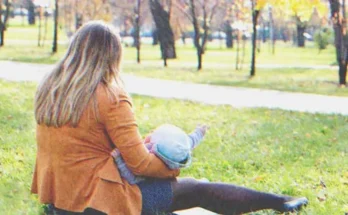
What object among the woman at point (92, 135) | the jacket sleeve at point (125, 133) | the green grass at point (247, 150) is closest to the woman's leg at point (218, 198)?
the woman at point (92, 135)

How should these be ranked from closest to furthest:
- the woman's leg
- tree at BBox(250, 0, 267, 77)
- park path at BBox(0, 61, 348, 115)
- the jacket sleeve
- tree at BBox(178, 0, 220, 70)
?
the jacket sleeve
the woman's leg
park path at BBox(0, 61, 348, 115)
tree at BBox(250, 0, 267, 77)
tree at BBox(178, 0, 220, 70)

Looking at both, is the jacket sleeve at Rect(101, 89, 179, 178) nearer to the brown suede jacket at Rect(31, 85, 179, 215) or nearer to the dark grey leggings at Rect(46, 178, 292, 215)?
the brown suede jacket at Rect(31, 85, 179, 215)

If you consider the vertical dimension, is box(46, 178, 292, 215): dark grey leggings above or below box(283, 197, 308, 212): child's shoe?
above

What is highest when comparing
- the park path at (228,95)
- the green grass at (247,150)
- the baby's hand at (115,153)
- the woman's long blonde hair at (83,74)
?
the woman's long blonde hair at (83,74)

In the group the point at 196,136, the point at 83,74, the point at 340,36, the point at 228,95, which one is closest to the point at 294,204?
the point at 196,136

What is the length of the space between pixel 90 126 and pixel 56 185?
436 millimetres

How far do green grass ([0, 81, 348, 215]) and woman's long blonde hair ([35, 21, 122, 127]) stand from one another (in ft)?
3.93

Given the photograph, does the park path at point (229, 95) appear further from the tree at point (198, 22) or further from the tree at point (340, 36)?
the tree at point (198, 22)

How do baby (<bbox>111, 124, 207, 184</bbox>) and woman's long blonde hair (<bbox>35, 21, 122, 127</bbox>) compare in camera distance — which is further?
baby (<bbox>111, 124, 207, 184</bbox>)

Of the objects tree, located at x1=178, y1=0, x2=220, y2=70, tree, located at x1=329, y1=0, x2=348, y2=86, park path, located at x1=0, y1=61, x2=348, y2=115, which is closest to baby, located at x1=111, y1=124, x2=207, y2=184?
park path, located at x1=0, y1=61, x2=348, y2=115

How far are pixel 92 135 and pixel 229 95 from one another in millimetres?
9822

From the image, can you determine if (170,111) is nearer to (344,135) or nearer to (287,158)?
(344,135)

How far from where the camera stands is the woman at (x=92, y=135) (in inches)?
162

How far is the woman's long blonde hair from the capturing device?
13.5ft
